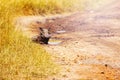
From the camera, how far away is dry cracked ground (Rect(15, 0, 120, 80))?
6.60 m

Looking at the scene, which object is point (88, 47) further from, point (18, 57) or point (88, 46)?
point (18, 57)

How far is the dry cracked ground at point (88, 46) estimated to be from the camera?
660cm

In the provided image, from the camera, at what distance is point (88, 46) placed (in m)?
8.90

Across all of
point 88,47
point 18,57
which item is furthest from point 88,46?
point 18,57

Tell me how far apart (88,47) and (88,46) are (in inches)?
4.4

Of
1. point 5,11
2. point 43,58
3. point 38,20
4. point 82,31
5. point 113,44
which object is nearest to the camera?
point 43,58

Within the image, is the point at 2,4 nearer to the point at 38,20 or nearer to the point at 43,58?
the point at 43,58

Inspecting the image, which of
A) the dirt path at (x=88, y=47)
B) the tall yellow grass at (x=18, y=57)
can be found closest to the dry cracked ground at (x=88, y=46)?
the dirt path at (x=88, y=47)

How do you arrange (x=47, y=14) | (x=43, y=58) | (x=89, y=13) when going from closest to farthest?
1. (x=43, y=58)
2. (x=47, y=14)
3. (x=89, y=13)

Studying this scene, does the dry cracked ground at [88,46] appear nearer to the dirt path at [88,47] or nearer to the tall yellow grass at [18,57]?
the dirt path at [88,47]

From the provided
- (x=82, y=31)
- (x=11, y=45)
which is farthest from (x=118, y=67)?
(x=82, y=31)

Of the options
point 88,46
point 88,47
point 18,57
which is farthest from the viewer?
point 88,46

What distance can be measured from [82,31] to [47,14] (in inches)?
110

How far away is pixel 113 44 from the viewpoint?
29.6 ft
